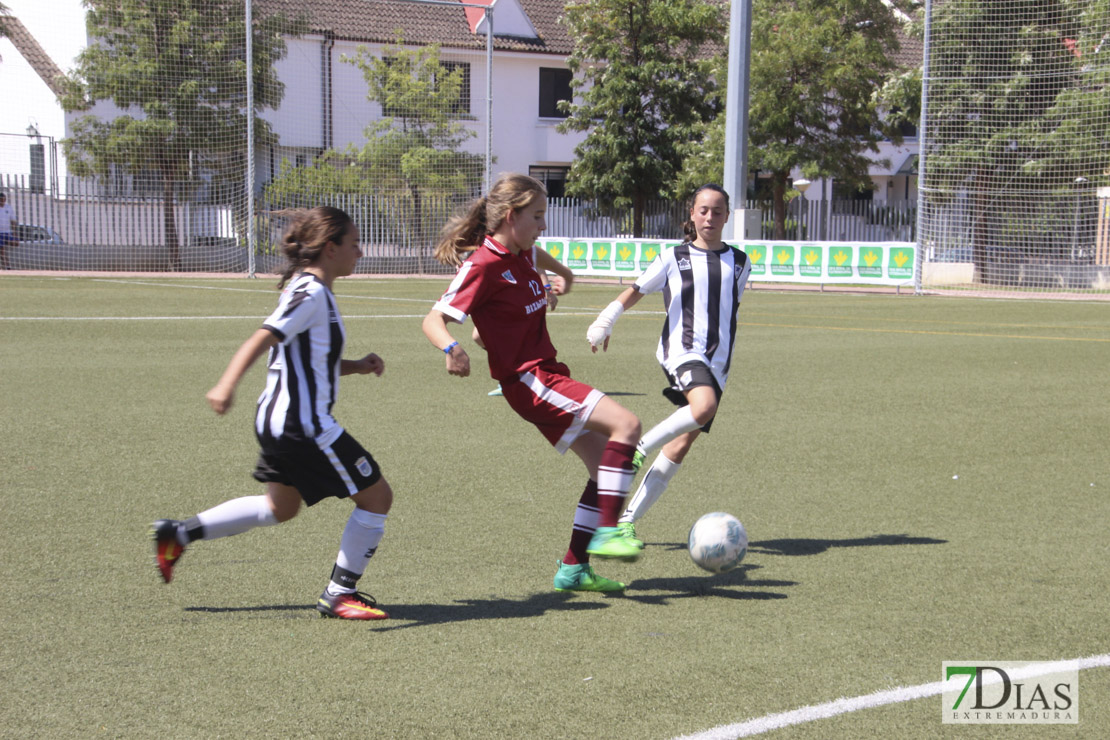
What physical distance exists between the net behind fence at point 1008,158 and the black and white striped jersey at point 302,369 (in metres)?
24.4

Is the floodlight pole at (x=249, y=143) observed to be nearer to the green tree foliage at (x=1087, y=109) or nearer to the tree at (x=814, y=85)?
the tree at (x=814, y=85)

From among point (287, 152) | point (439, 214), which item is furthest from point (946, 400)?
point (287, 152)

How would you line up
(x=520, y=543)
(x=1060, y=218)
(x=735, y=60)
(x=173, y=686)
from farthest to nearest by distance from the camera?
(x=1060, y=218)
(x=735, y=60)
(x=520, y=543)
(x=173, y=686)

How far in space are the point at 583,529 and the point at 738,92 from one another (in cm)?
2110

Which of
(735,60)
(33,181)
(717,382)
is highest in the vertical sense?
(735,60)

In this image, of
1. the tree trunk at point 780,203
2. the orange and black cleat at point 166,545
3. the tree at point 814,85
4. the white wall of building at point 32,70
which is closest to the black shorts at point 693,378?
the orange and black cleat at point 166,545

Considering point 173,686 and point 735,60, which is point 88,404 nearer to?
point 173,686

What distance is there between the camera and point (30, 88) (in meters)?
37.6

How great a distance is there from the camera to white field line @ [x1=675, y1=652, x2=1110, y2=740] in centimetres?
311

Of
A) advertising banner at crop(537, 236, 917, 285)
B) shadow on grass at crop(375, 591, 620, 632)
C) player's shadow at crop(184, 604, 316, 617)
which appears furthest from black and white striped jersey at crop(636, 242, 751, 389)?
advertising banner at crop(537, 236, 917, 285)

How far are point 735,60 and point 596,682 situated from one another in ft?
73.2

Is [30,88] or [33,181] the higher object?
[30,88]

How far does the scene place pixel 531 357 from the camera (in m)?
4.64

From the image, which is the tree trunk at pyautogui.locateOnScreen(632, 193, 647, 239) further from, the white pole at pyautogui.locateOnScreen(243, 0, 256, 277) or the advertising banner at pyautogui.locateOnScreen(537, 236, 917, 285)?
the white pole at pyautogui.locateOnScreen(243, 0, 256, 277)
